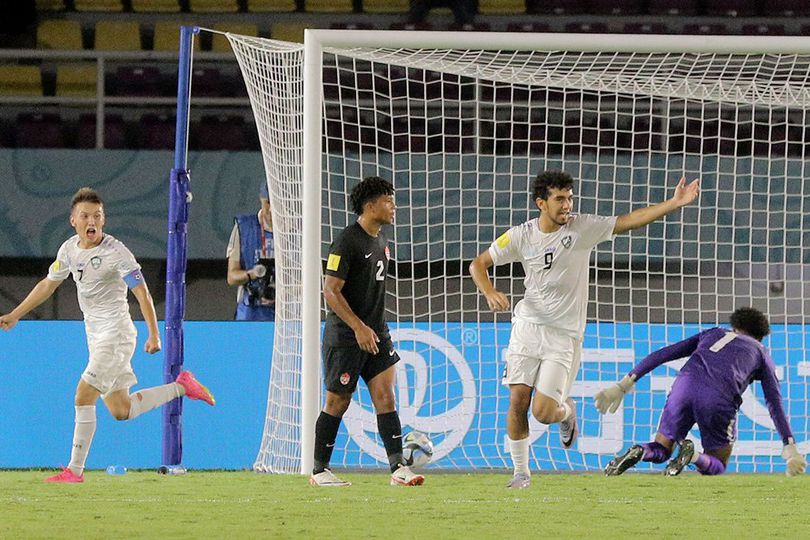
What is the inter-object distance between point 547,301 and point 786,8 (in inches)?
358

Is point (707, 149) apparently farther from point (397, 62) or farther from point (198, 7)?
point (198, 7)

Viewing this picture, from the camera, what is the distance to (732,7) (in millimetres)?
15375

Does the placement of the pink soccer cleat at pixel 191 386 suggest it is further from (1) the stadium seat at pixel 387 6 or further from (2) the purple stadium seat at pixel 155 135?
(1) the stadium seat at pixel 387 6

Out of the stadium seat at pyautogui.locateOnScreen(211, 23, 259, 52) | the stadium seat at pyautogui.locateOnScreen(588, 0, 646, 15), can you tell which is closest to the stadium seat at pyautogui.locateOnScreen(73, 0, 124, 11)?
the stadium seat at pyautogui.locateOnScreen(211, 23, 259, 52)

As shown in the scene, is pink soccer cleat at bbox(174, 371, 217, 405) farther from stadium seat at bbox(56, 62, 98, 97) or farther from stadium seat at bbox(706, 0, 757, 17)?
stadium seat at bbox(706, 0, 757, 17)

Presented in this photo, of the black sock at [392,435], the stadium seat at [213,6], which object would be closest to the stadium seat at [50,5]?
the stadium seat at [213,6]

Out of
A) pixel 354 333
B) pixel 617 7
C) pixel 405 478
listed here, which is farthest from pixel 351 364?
pixel 617 7

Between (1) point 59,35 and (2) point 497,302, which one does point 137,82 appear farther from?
(2) point 497,302

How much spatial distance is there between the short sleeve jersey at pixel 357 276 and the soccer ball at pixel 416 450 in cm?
102

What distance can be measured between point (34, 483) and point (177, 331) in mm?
1243

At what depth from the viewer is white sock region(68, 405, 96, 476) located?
7711mm

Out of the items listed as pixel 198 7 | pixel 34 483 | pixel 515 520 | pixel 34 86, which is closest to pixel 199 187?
pixel 34 86

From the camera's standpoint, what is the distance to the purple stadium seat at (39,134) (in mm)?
13141

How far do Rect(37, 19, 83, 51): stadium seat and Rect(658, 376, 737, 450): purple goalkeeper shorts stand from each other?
29.6ft
